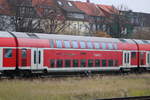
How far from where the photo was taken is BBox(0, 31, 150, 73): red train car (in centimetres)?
2444

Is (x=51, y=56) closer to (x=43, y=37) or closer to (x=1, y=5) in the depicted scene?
(x=43, y=37)

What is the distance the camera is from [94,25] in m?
80.6

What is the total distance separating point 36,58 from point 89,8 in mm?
69548

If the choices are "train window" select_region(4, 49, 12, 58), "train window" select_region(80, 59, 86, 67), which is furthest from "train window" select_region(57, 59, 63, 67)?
"train window" select_region(4, 49, 12, 58)

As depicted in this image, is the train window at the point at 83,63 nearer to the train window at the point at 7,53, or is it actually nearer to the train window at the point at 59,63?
the train window at the point at 59,63

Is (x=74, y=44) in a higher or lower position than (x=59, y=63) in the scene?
higher

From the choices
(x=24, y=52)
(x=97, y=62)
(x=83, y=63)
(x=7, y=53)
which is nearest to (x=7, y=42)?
(x=7, y=53)

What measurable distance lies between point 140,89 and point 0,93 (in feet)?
26.8

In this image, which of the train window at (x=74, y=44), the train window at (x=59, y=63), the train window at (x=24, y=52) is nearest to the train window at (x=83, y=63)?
the train window at (x=74, y=44)

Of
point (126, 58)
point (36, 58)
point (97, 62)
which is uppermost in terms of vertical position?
point (36, 58)

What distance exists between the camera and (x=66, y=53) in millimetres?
27688

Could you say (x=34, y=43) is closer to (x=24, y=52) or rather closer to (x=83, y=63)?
(x=24, y=52)

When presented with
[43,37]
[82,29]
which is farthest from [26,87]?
[82,29]

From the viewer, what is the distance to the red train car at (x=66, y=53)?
24.4m
